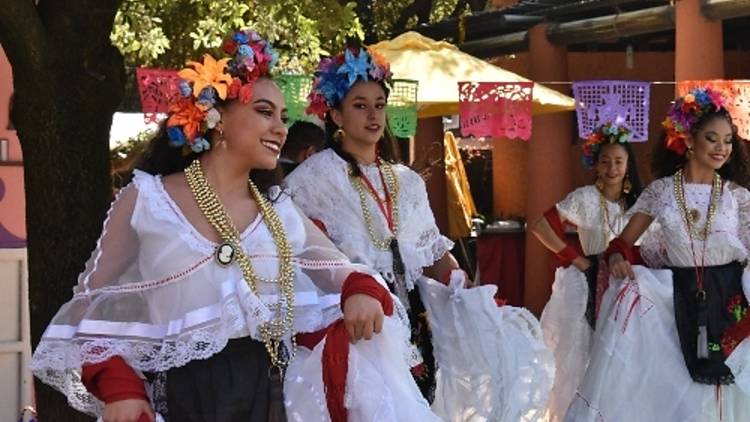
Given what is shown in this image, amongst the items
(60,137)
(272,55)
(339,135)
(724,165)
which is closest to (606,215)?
(724,165)

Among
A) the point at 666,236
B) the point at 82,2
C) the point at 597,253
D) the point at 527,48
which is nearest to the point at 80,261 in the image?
the point at 82,2

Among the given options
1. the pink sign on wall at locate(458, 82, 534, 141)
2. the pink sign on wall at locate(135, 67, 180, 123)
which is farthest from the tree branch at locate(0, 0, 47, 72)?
the pink sign on wall at locate(458, 82, 534, 141)

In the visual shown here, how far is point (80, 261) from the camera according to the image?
18.0 feet

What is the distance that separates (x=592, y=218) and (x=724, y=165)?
1270mm

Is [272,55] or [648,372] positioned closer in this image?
[272,55]

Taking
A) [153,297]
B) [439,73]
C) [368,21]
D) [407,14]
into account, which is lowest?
Result: [153,297]

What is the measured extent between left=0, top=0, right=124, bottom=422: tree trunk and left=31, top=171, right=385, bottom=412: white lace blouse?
1.64 meters

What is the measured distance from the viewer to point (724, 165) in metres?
7.23

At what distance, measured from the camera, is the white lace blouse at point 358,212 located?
19.4 ft

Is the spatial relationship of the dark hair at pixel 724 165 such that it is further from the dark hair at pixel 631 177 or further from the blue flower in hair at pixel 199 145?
the blue flower in hair at pixel 199 145

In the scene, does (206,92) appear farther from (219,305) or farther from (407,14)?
(407,14)

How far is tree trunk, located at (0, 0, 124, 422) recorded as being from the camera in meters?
5.40

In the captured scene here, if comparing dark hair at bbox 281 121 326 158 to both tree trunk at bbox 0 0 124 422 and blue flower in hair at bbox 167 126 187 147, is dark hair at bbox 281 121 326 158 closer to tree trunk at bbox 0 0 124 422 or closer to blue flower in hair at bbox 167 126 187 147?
tree trunk at bbox 0 0 124 422

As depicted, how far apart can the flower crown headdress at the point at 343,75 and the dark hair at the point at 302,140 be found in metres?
1.13
